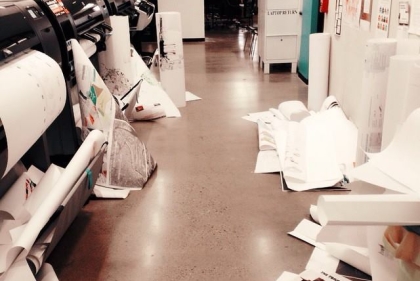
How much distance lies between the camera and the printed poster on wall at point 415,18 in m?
2.14

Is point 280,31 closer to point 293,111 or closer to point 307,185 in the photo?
point 293,111

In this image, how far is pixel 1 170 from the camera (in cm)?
142

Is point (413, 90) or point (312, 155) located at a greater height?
point (413, 90)

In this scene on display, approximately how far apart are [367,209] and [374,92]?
46.5 inches

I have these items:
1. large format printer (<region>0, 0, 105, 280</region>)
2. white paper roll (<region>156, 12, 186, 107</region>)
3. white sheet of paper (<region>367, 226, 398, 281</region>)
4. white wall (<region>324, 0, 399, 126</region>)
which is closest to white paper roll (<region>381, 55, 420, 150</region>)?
→ white sheet of paper (<region>367, 226, 398, 281</region>)

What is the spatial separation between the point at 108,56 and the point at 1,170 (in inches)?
94.9

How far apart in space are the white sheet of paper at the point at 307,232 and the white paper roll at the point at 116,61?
2.07 metres

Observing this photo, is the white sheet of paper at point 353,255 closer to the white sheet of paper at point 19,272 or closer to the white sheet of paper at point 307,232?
the white sheet of paper at point 307,232

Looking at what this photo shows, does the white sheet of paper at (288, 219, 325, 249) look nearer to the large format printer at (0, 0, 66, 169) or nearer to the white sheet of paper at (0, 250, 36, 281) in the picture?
the white sheet of paper at (0, 250, 36, 281)

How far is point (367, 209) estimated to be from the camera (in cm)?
107

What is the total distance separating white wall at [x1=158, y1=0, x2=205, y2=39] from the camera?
8859 millimetres

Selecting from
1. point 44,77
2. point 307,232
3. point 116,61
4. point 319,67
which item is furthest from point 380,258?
point 116,61

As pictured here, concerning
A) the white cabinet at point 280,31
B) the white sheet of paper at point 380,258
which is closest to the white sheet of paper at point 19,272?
the white sheet of paper at point 380,258

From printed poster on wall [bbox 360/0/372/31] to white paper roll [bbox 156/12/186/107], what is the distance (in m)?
1.78
